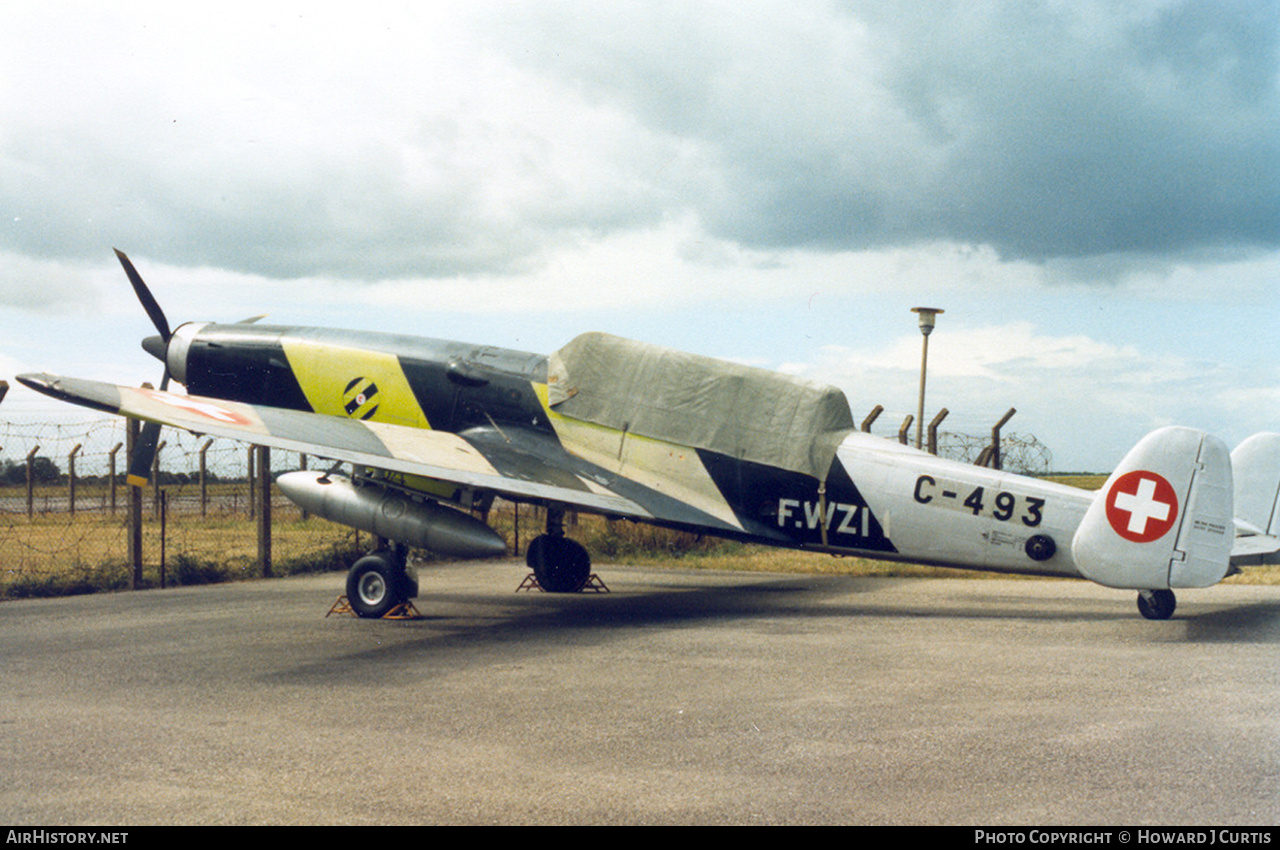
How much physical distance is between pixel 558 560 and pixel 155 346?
6838 millimetres

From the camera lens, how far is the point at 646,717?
6.32 metres

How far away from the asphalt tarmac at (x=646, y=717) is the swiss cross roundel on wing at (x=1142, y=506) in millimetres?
1044


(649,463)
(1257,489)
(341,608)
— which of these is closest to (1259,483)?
(1257,489)

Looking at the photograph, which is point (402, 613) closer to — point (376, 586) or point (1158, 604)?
point (376, 586)

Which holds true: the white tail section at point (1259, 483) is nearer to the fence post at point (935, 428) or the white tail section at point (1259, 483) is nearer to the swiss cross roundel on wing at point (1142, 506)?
the swiss cross roundel on wing at point (1142, 506)

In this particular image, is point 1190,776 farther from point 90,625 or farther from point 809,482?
point 90,625

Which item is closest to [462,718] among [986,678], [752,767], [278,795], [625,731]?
[625,731]

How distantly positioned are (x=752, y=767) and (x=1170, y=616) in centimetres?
732

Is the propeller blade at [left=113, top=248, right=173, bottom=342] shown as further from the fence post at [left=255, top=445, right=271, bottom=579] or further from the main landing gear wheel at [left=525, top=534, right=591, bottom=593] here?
the main landing gear wheel at [left=525, top=534, right=591, bottom=593]

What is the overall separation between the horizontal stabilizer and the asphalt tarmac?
3.24 ft

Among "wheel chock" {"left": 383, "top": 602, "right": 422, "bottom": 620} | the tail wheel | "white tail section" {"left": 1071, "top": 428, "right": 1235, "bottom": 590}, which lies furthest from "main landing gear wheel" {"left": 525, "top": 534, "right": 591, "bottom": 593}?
"white tail section" {"left": 1071, "top": 428, "right": 1235, "bottom": 590}

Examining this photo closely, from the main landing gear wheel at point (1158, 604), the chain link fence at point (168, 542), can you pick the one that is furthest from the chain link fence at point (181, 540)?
the main landing gear wheel at point (1158, 604)

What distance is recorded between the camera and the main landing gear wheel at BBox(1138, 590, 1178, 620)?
1020 cm

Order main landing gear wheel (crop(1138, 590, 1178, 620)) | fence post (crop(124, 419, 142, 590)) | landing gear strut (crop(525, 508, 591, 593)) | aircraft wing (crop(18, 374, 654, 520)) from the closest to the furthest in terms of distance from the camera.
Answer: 1. aircraft wing (crop(18, 374, 654, 520))
2. main landing gear wheel (crop(1138, 590, 1178, 620))
3. landing gear strut (crop(525, 508, 591, 593))
4. fence post (crop(124, 419, 142, 590))
